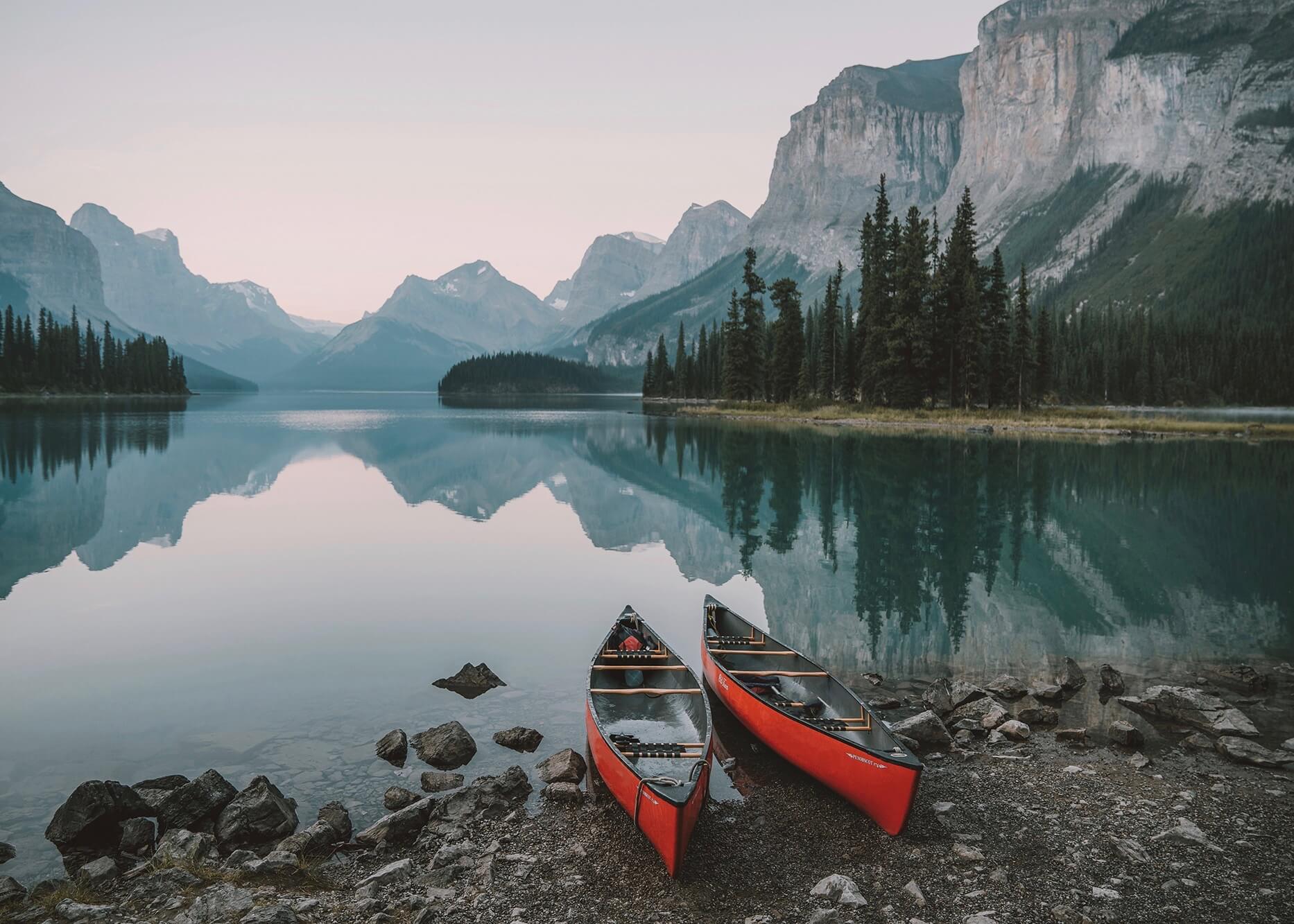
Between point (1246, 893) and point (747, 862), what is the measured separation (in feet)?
19.3

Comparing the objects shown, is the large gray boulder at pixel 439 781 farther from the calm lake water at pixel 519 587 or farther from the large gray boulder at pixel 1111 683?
the large gray boulder at pixel 1111 683

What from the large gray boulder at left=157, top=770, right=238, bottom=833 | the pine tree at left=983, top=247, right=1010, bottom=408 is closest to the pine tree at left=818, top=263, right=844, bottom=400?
the pine tree at left=983, top=247, right=1010, bottom=408

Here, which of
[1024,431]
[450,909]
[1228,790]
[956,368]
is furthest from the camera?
[956,368]

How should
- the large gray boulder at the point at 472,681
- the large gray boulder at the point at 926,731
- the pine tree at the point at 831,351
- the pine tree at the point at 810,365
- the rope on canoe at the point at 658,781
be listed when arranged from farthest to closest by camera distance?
1. the pine tree at the point at 810,365
2. the pine tree at the point at 831,351
3. the large gray boulder at the point at 472,681
4. the large gray boulder at the point at 926,731
5. the rope on canoe at the point at 658,781

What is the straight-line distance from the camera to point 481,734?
49.6ft

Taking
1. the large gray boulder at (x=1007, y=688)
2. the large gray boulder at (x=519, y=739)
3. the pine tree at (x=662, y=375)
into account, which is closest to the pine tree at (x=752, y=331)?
the pine tree at (x=662, y=375)

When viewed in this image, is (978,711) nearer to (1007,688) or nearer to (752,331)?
(1007,688)

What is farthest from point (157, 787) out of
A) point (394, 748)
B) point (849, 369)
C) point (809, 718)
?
point (849, 369)

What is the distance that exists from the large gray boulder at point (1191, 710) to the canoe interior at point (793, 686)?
6165mm

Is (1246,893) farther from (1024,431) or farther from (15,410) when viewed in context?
(15,410)

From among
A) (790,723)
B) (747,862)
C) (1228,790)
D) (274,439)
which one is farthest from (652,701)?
(274,439)

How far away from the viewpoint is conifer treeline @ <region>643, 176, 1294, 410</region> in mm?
87625

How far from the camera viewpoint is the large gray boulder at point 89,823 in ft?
36.0

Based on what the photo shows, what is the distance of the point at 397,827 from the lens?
11320mm
